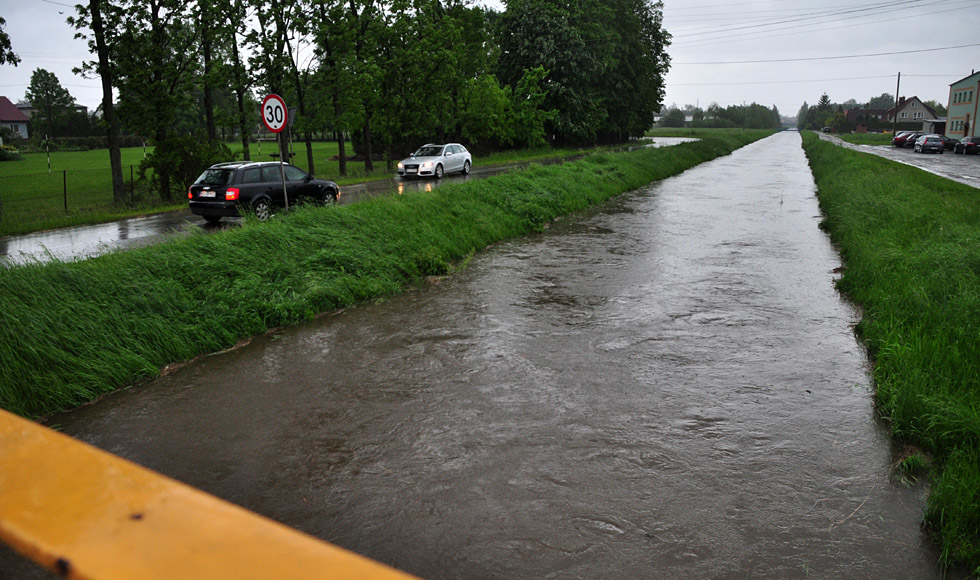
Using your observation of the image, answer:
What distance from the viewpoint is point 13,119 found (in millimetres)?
89312

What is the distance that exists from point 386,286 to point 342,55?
22.2m

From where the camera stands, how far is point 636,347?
8.56 m

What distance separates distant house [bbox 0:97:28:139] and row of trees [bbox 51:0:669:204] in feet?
209

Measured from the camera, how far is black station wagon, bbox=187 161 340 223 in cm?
1677

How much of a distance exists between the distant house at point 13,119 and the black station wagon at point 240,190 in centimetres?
8917

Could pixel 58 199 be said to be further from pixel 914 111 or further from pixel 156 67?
pixel 914 111

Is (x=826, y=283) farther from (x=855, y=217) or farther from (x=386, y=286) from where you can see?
(x=386, y=286)

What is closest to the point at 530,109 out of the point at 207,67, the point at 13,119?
the point at 207,67

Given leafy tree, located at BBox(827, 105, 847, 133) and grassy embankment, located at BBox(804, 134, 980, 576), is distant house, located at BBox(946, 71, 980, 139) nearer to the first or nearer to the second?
leafy tree, located at BBox(827, 105, 847, 133)

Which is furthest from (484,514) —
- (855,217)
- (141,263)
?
(855,217)

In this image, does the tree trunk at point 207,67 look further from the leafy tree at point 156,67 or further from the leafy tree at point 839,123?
the leafy tree at point 839,123

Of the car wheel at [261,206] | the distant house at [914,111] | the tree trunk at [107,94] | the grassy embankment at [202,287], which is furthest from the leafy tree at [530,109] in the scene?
the distant house at [914,111]

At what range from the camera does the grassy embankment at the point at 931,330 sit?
4809 mm

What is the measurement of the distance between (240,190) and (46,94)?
102 meters
